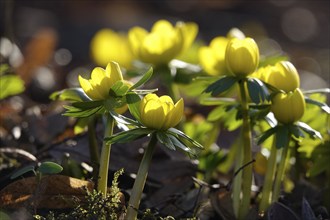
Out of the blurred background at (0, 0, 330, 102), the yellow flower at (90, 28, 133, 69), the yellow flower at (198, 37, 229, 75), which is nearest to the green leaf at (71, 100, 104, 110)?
the yellow flower at (198, 37, 229, 75)

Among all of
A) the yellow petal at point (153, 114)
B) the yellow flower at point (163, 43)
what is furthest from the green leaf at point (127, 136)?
the yellow flower at point (163, 43)

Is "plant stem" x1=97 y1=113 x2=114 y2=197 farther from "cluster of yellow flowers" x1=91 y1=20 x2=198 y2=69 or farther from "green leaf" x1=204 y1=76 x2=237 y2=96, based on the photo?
"cluster of yellow flowers" x1=91 y1=20 x2=198 y2=69

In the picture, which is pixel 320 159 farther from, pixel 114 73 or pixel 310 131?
pixel 114 73

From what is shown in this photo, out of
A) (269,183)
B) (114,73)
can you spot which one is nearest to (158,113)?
(114,73)

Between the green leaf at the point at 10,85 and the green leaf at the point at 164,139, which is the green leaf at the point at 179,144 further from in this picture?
the green leaf at the point at 10,85

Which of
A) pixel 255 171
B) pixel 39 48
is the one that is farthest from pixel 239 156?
pixel 39 48
